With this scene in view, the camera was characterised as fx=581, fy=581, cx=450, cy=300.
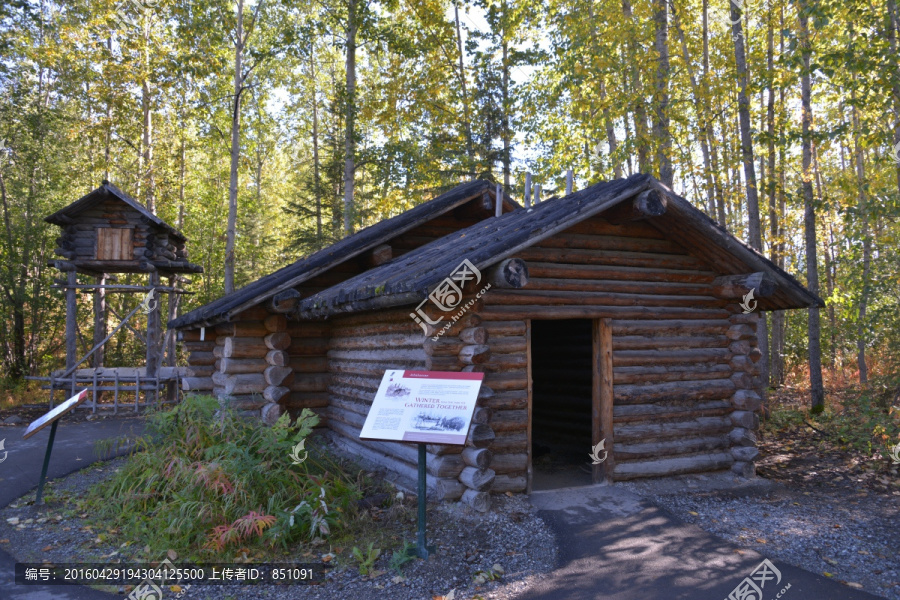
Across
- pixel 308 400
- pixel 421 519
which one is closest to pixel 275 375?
pixel 308 400

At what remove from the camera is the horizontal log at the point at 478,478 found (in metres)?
6.38

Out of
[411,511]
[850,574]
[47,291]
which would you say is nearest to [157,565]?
[411,511]

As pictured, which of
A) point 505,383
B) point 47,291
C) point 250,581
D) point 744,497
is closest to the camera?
point 250,581

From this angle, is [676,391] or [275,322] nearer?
[676,391]

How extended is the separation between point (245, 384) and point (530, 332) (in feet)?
16.5

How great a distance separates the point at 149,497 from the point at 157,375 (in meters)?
10.0

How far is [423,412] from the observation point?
5.25 metres

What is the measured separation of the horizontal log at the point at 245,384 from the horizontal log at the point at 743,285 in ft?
24.4

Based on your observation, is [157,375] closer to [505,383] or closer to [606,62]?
[505,383]

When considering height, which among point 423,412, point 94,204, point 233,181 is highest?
point 233,181

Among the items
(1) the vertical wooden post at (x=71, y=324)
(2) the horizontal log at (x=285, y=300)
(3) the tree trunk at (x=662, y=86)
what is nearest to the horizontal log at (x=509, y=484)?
(2) the horizontal log at (x=285, y=300)

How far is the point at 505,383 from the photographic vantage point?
7.02 metres

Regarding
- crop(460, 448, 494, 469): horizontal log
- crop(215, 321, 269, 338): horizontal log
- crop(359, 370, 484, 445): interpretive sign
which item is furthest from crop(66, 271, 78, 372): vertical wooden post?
crop(359, 370, 484, 445): interpretive sign

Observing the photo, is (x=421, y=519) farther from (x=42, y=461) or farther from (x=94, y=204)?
(x=94, y=204)
